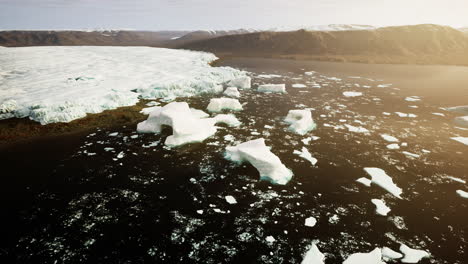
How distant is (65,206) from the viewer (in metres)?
5.53

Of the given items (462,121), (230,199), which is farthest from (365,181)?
(462,121)

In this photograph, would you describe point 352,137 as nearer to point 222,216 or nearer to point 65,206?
point 222,216

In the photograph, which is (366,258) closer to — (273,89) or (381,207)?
(381,207)

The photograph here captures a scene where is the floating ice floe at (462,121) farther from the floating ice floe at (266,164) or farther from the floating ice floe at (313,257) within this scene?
the floating ice floe at (313,257)

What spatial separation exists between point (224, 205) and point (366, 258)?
116 inches

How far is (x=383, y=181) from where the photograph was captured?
650cm

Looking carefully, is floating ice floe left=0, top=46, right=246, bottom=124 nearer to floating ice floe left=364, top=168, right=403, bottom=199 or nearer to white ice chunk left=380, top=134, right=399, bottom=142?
white ice chunk left=380, top=134, right=399, bottom=142

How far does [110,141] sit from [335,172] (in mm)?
7742

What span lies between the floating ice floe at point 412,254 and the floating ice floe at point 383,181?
177cm

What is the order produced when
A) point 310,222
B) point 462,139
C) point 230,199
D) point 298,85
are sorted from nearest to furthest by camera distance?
1. point 310,222
2. point 230,199
3. point 462,139
4. point 298,85

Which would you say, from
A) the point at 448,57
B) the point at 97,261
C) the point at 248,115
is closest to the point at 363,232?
the point at 97,261

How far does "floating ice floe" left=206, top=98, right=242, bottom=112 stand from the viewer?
474 inches

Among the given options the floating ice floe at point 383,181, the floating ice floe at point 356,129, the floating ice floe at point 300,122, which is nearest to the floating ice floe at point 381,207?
the floating ice floe at point 383,181

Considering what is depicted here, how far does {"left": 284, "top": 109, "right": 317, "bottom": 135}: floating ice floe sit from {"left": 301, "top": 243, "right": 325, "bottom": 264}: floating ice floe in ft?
19.0
